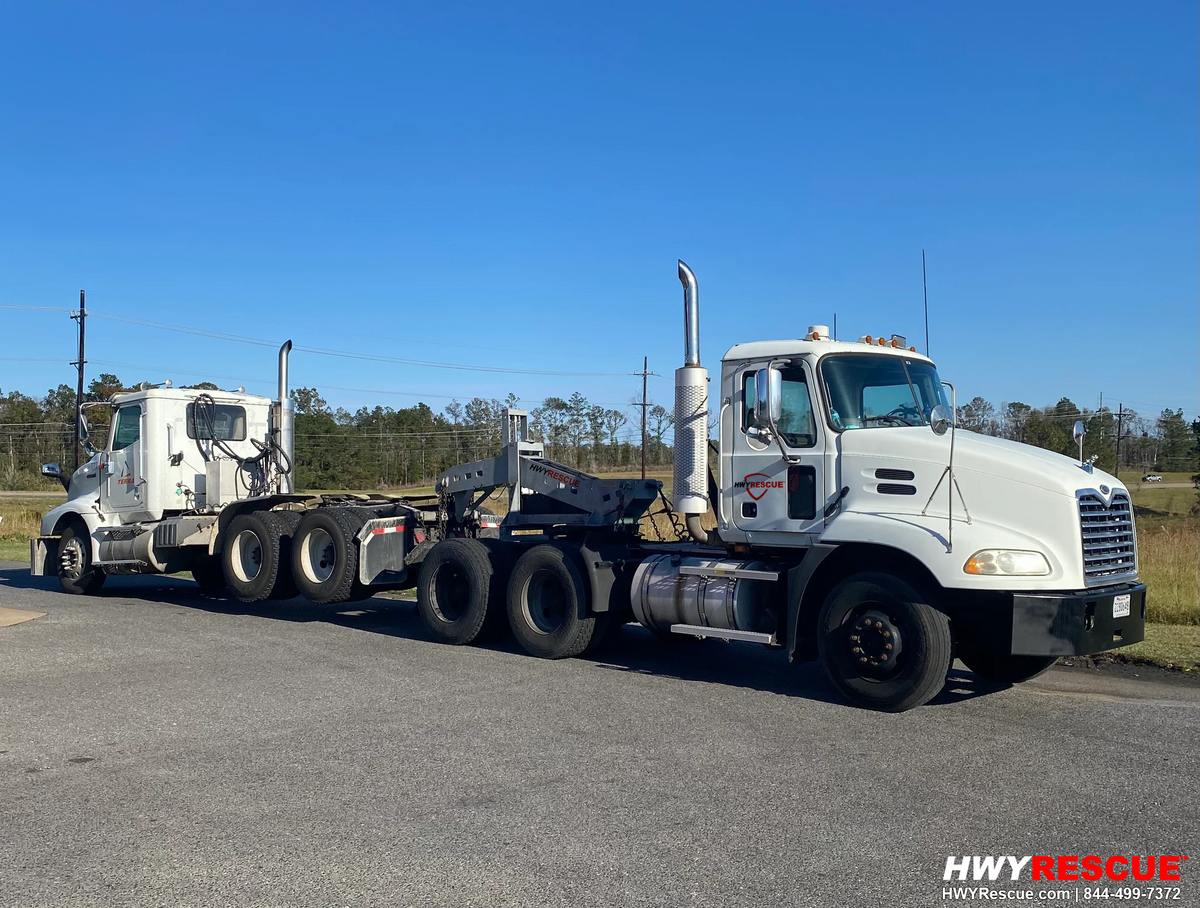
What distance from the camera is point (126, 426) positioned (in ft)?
51.6

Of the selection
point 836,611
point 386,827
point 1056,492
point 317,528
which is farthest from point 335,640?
point 1056,492

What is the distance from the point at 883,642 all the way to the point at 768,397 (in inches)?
86.2

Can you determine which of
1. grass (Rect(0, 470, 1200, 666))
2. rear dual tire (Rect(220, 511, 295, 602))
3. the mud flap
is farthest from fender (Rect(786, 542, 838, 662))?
the mud flap

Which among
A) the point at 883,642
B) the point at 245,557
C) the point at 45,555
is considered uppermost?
the point at 245,557

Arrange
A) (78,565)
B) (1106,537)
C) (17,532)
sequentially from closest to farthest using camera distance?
(1106,537), (78,565), (17,532)

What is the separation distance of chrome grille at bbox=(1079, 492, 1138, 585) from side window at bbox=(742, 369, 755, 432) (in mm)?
2798

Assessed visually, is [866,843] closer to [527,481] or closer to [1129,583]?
[1129,583]

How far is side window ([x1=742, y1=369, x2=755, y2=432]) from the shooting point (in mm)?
9523

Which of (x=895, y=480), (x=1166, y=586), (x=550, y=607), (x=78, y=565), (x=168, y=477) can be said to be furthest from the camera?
(x=78, y=565)

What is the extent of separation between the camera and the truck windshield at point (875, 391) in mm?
9086

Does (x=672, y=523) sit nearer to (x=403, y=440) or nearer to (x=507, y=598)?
(x=507, y=598)

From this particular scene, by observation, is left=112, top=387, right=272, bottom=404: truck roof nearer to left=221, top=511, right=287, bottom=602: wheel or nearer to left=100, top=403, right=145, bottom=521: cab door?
left=100, top=403, right=145, bottom=521: cab door

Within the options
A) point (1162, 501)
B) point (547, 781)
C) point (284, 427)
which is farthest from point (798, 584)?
point (1162, 501)

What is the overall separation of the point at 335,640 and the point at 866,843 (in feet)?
25.6
